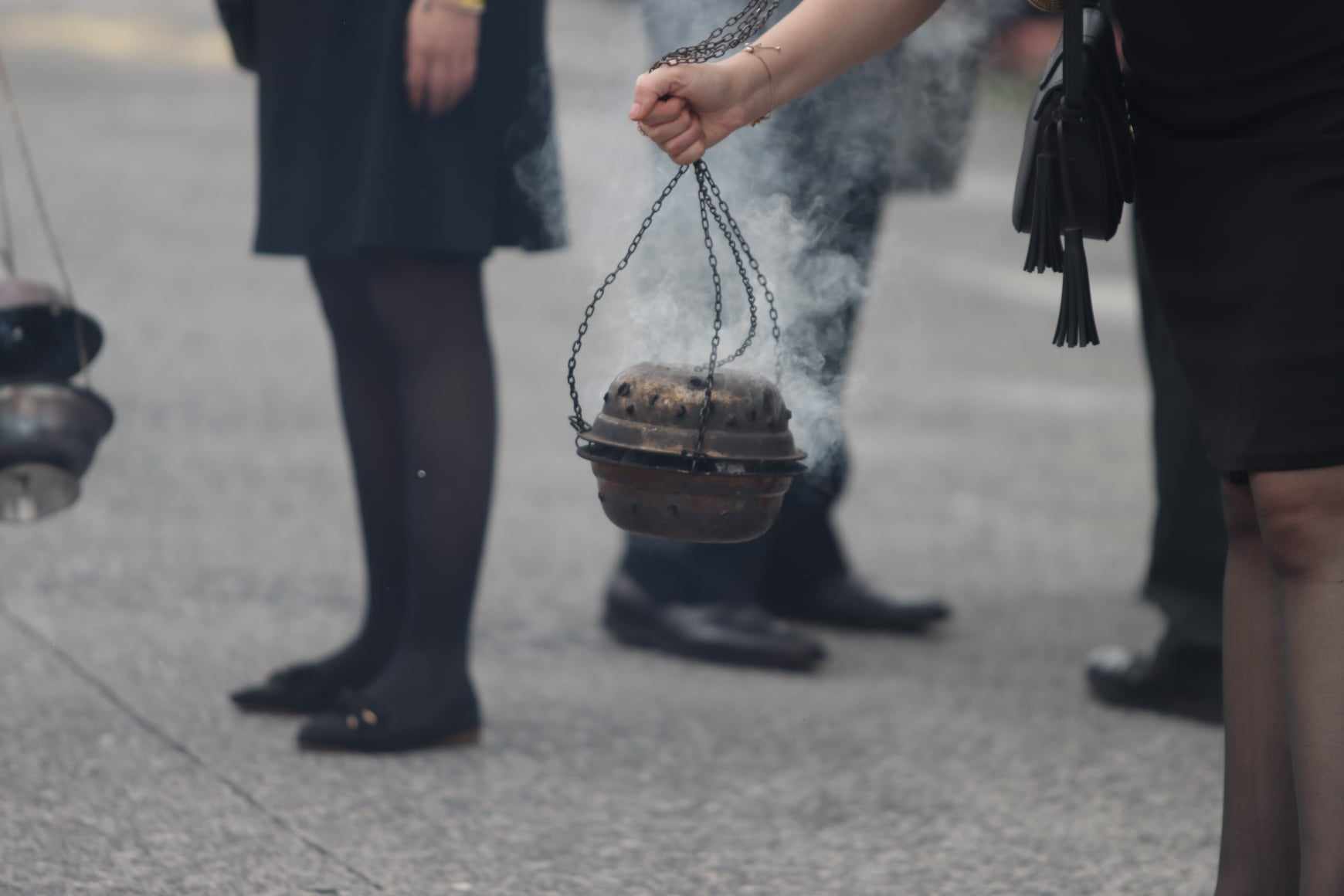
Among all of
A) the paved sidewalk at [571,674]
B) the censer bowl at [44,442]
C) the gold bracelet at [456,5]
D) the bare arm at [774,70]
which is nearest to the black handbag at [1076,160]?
the bare arm at [774,70]

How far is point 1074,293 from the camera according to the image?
218cm

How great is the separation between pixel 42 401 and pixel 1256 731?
1812mm

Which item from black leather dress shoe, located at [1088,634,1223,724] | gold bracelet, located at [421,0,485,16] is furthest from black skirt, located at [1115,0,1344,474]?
black leather dress shoe, located at [1088,634,1223,724]

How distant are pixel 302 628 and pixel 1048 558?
187cm

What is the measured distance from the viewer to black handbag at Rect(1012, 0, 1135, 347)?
83.7 inches

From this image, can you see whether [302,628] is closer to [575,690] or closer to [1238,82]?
[575,690]

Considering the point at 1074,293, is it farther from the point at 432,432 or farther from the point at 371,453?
the point at 371,453

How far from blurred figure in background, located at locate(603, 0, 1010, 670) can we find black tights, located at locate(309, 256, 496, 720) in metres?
0.62

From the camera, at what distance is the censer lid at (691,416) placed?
7.55ft

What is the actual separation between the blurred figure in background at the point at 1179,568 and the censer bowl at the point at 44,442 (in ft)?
5.82

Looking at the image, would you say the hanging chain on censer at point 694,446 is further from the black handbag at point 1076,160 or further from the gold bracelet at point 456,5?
the gold bracelet at point 456,5

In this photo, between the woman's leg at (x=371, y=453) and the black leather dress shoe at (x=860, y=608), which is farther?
the black leather dress shoe at (x=860, y=608)

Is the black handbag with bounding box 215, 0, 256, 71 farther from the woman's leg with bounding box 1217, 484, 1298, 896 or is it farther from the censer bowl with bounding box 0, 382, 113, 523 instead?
the woman's leg with bounding box 1217, 484, 1298, 896

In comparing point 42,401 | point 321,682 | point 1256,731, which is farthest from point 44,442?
point 1256,731
